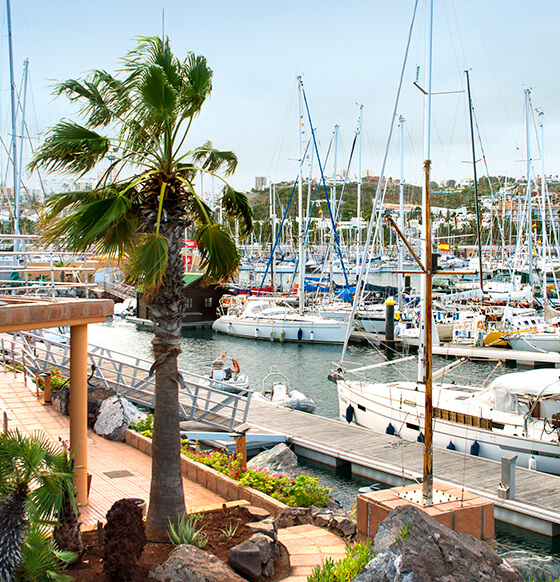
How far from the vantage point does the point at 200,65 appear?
9664 mm

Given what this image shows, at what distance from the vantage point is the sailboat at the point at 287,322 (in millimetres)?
44562

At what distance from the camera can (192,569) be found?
7391 mm

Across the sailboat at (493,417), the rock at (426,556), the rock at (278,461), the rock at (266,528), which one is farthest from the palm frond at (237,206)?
the rock at (278,461)

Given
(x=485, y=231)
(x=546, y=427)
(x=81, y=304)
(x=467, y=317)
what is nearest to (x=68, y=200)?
(x=81, y=304)

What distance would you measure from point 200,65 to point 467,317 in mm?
38140

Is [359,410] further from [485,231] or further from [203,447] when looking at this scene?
[485,231]

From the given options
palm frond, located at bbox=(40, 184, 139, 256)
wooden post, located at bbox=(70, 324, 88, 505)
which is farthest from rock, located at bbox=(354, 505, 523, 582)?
wooden post, located at bbox=(70, 324, 88, 505)

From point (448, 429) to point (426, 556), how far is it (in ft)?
43.3

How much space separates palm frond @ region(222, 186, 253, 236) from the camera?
34.8ft

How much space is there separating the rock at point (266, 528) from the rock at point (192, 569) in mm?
1020

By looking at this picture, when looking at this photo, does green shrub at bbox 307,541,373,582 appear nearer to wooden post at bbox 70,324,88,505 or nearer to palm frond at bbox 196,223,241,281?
palm frond at bbox 196,223,241,281

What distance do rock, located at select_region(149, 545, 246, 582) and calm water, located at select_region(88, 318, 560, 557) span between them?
9.30 m

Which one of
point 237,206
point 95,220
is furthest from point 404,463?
point 95,220

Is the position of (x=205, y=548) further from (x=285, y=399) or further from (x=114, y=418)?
(x=285, y=399)
